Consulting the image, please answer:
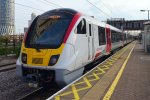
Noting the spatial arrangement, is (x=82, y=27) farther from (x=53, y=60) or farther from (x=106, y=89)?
(x=106, y=89)

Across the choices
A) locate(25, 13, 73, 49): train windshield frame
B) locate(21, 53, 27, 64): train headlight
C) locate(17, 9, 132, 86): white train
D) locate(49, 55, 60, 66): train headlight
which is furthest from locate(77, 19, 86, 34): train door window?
locate(21, 53, 27, 64): train headlight

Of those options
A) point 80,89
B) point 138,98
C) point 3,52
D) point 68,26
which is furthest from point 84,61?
point 3,52

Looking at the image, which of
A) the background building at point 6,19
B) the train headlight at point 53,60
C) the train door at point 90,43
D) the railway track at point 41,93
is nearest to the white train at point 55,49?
the train headlight at point 53,60

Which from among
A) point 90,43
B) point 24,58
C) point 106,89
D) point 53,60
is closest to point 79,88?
point 106,89

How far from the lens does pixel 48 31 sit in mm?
10516

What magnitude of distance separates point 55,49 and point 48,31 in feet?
3.60

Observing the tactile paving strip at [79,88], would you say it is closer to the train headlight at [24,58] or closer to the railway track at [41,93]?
the railway track at [41,93]

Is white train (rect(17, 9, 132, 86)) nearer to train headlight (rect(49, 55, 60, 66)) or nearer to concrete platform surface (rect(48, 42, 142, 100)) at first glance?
train headlight (rect(49, 55, 60, 66))

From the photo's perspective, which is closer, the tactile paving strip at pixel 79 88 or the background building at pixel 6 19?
the tactile paving strip at pixel 79 88

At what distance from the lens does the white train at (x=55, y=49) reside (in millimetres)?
9516

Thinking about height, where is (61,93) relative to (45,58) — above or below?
below

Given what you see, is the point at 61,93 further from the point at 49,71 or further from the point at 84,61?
the point at 84,61

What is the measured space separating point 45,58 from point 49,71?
468 mm

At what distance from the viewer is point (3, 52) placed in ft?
94.4
